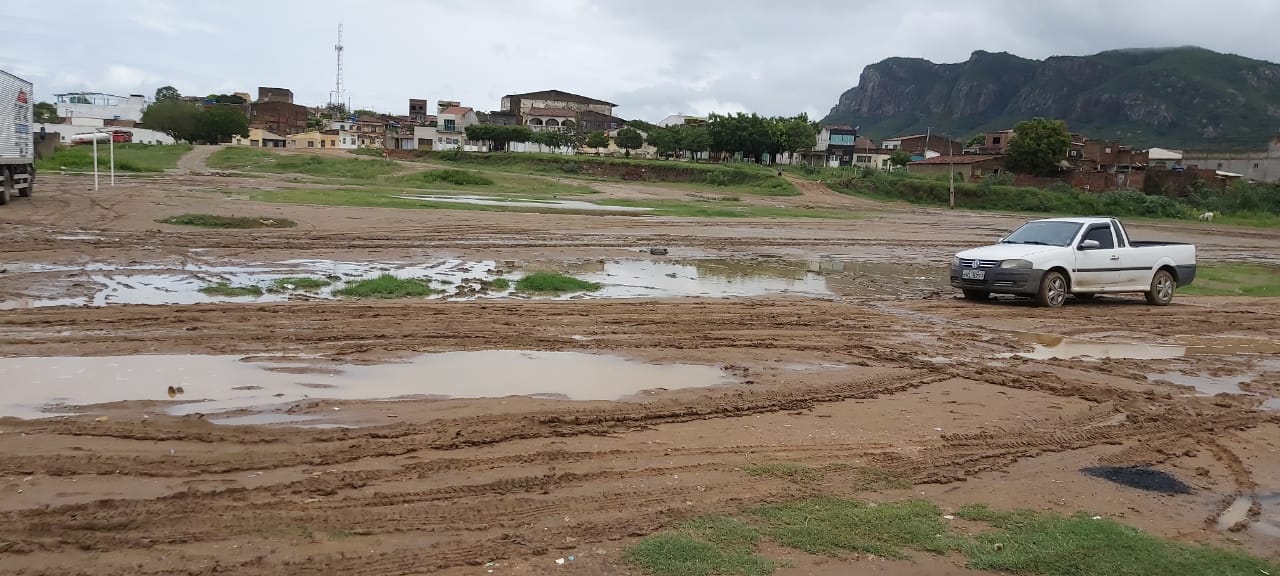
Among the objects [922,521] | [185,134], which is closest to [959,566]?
[922,521]

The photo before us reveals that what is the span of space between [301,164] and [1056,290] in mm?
62275

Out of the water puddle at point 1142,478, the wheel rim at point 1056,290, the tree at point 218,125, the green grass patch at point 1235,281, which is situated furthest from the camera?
the tree at point 218,125

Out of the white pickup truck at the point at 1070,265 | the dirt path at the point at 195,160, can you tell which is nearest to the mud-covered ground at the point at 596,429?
the white pickup truck at the point at 1070,265

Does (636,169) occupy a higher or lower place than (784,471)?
higher

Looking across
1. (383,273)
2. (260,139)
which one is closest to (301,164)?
(260,139)

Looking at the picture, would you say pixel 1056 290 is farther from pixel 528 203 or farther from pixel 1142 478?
pixel 528 203

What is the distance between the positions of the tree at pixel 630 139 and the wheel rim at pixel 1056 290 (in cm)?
9805

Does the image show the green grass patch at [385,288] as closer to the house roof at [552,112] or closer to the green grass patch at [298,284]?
the green grass patch at [298,284]

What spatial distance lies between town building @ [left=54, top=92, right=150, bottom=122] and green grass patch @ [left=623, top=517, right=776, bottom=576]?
140 m

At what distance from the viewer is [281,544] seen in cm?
477

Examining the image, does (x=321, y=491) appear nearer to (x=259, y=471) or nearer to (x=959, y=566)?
(x=259, y=471)

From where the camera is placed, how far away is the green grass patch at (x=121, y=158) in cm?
5531

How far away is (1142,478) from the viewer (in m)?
6.57

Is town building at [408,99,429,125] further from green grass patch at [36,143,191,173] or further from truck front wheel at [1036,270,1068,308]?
truck front wheel at [1036,270,1068,308]
